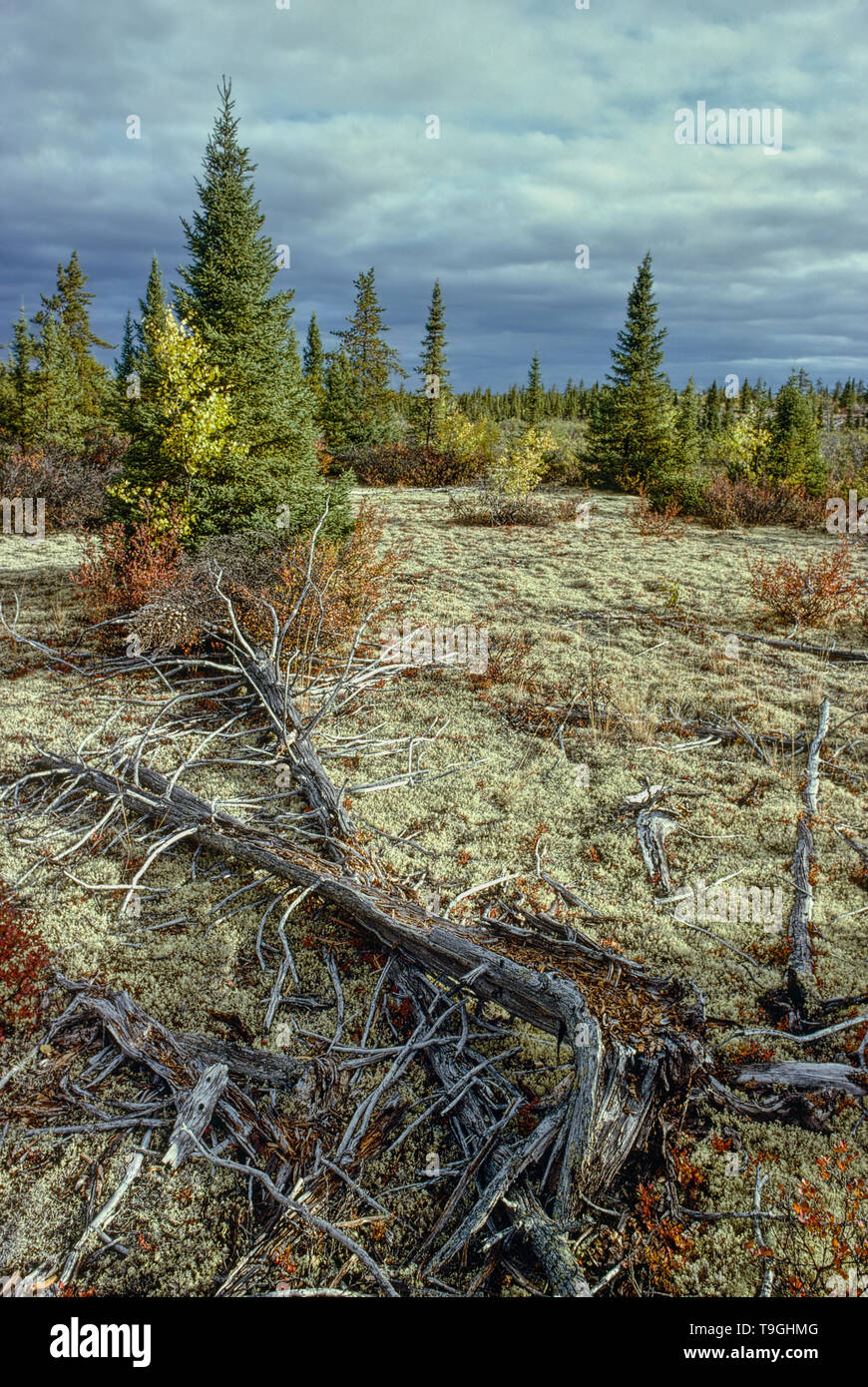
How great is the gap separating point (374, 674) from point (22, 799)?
4469 mm

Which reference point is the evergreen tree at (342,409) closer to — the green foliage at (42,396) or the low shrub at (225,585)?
the green foliage at (42,396)

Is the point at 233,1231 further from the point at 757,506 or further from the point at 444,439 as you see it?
the point at 444,439

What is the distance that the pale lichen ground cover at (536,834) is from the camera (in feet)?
10.7

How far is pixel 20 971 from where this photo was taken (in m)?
4.51

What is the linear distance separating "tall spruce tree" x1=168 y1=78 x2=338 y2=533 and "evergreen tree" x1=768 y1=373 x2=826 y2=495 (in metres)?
19.3

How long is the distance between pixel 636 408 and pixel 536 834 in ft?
93.0

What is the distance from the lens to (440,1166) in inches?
135

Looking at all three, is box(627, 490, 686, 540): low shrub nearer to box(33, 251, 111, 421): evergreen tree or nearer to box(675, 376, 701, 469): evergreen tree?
box(675, 376, 701, 469): evergreen tree

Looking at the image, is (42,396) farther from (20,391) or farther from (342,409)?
(342,409)

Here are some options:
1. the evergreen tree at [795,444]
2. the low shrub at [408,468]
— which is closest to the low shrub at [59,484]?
the low shrub at [408,468]

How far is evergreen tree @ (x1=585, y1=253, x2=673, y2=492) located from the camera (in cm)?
2995

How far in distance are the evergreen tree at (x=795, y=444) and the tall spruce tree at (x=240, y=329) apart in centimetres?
1927

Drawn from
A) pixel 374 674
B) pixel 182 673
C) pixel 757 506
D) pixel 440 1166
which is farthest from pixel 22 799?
pixel 757 506

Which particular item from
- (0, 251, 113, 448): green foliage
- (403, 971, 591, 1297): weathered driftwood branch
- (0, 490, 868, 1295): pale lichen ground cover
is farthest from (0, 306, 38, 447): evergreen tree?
(403, 971, 591, 1297): weathered driftwood branch
